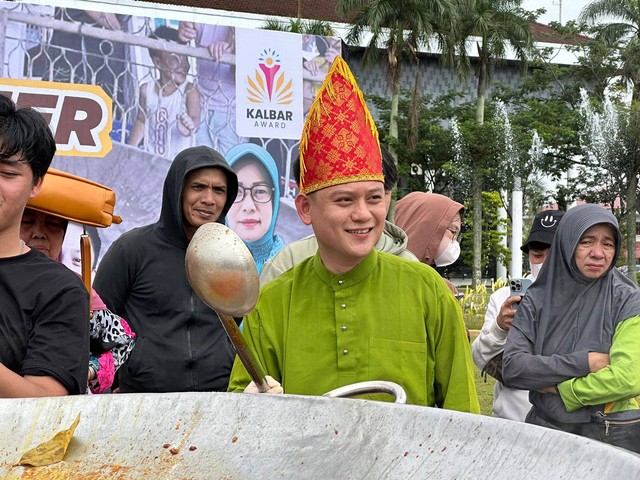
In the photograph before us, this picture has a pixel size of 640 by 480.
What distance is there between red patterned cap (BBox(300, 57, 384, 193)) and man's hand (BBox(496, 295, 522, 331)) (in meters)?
1.14

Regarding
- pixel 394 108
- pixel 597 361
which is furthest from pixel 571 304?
pixel 394 108

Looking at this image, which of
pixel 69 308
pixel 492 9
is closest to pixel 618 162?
pixel 492 9

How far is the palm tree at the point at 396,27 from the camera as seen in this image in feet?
71.9

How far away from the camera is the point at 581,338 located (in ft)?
8.10

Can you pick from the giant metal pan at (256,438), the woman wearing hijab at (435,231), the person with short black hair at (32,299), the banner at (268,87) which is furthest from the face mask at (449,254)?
the banner at (268,87)

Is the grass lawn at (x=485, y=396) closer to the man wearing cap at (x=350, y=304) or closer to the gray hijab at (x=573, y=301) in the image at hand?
the gray hijab at (x=573, y=301)

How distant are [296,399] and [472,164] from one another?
21995mm

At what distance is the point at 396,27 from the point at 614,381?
824 inches

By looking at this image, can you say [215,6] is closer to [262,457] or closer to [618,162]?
[618,162]

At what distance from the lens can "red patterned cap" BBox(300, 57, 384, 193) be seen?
1.63m

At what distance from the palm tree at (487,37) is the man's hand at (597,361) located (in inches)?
803

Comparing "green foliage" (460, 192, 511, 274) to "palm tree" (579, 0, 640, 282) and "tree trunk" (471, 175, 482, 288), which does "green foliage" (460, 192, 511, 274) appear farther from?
"palm tree" (579, 0, 640, 282)

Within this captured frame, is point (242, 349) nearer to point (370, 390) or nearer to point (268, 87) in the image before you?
point (370, 390)

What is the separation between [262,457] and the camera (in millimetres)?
963
